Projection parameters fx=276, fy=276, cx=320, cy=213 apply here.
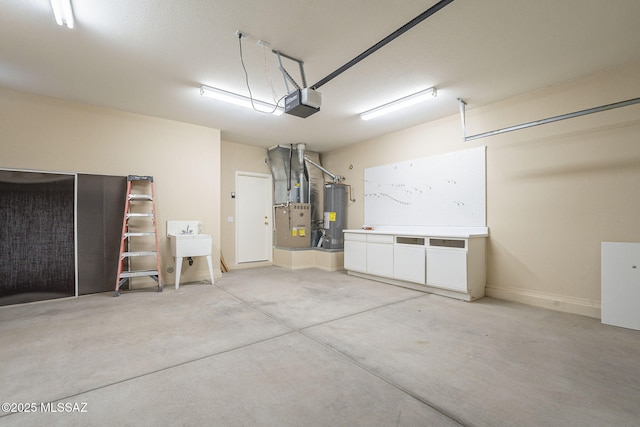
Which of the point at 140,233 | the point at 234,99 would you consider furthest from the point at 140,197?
the point at 234,99

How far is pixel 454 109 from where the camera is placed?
13.3 feet

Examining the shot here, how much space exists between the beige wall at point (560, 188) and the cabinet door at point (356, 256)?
A: 6.16 feet

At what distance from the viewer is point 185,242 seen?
4.14 meters

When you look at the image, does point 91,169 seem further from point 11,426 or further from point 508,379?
point 508,379

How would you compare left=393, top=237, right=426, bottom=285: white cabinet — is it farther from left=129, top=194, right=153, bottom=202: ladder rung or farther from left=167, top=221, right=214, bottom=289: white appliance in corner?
left=129, top=194, right=153, bottom=202: ladder rung

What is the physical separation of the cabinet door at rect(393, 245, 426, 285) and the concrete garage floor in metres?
0.66

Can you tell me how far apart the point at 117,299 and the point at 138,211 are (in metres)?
1.36

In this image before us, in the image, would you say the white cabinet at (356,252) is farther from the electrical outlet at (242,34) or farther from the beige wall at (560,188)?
the electrical outlet at (242,34)

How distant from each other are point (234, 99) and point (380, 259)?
10.6ft

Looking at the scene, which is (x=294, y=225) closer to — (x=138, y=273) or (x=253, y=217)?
(x=253, y=217)

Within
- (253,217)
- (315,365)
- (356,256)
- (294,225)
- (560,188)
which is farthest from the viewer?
(253,217)

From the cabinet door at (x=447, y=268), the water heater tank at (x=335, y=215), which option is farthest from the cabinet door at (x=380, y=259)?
the water heater tank at (x=335, y=215)

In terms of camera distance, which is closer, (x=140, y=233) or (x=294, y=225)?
(x=140, y=233)

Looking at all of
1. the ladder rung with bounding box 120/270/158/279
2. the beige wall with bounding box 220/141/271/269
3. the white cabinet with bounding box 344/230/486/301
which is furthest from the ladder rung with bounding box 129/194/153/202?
the white cabinet with bounding box 344/230/486/301
